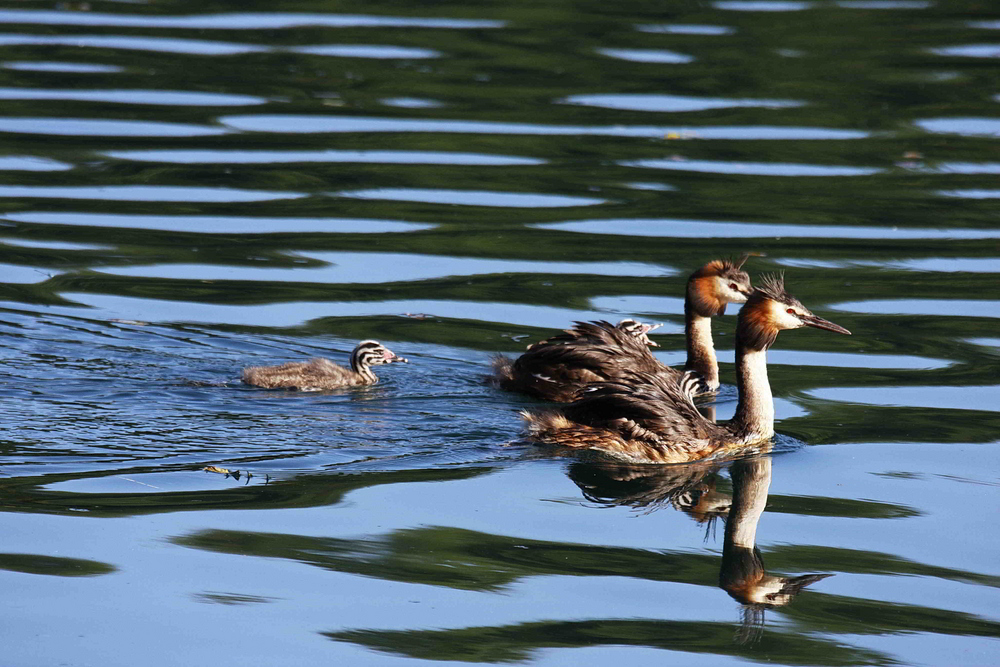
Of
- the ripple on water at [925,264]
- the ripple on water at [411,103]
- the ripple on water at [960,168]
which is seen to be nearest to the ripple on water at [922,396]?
the ripple on water at [925,264]

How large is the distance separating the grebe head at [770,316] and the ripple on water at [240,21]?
10118 millimetres

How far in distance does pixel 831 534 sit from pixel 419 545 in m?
1.96

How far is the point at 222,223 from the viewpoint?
12.6 metres

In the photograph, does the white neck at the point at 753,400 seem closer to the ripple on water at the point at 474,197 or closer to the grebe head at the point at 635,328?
the grebe head at the point at 635,328

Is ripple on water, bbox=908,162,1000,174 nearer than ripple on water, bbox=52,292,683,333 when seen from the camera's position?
No

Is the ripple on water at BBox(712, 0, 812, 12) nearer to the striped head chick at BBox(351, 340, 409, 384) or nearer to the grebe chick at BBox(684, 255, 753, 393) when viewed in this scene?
the grebe chick at BBox(684, 255, 753, 393)

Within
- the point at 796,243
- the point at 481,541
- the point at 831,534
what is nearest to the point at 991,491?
the point at 831,534

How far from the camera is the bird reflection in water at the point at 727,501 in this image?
6.53 meters

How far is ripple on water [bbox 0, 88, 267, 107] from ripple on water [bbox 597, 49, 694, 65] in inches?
163

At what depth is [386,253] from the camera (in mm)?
12125

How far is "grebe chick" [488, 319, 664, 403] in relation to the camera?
9.51m

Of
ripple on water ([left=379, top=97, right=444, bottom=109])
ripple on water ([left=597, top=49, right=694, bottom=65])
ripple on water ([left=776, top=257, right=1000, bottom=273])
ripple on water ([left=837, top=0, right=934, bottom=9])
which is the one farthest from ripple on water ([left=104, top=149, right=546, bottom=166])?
ripple on water ([left=837, top=0, right=934, bottom=9])

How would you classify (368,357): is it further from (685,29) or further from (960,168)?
(685,29)

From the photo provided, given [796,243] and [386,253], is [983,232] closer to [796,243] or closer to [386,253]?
[796,243]
